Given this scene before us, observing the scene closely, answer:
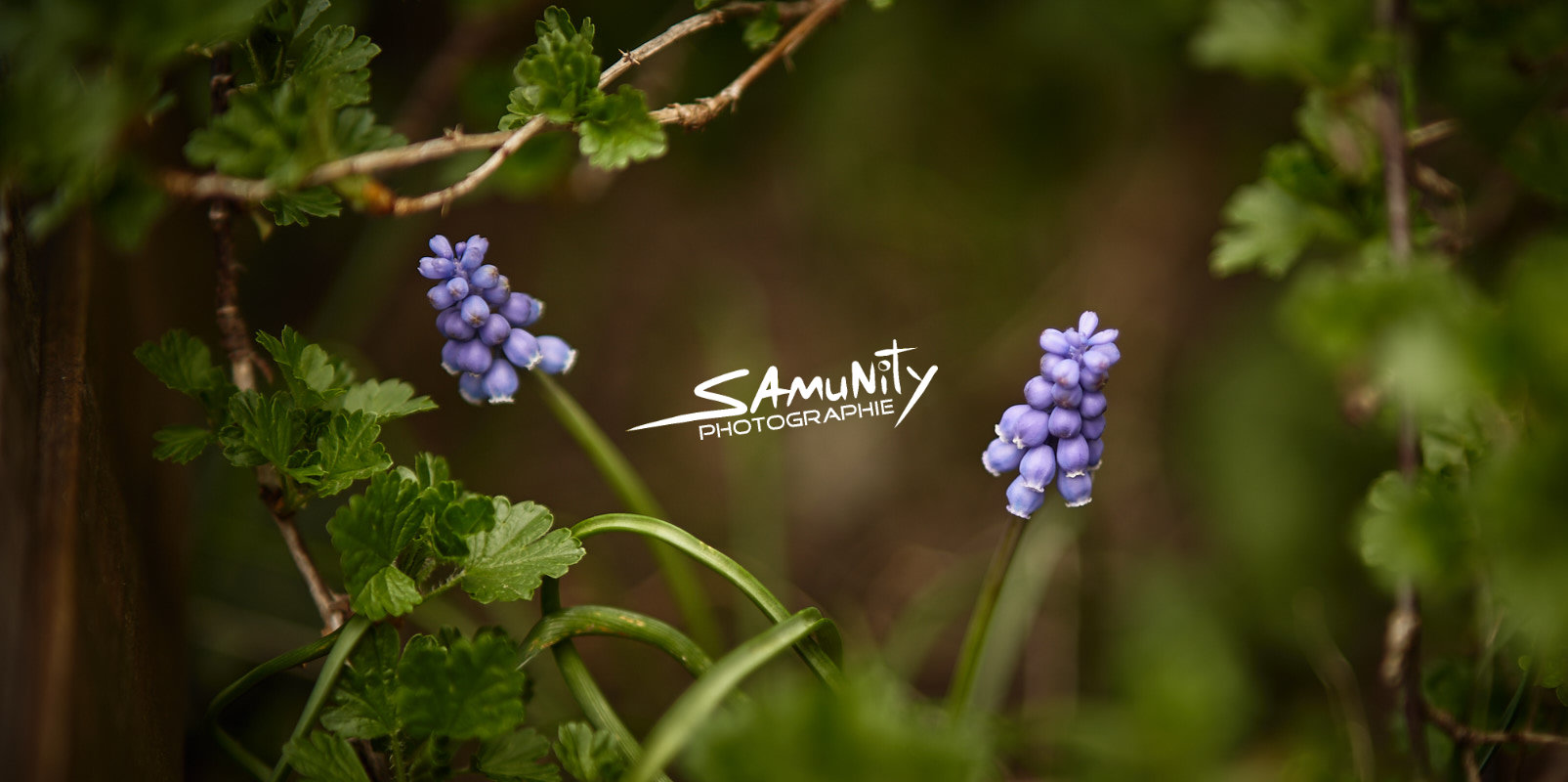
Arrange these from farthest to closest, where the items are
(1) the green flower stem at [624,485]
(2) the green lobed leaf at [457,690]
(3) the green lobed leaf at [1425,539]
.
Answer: (1) the green flower stem at [624,485]
(2) the green lobed leaf at [457,690]
(3) the green lobed leaf at [1425,539]

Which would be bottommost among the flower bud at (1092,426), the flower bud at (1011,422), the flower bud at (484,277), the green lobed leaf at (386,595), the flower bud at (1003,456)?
the green lobed leaf at (386,595)

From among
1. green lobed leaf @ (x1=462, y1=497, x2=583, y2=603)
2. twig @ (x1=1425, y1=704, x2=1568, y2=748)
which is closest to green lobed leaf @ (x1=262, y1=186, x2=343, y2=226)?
green lobed leaf @ (x1=462, y1=497, x2=583, y2=603)

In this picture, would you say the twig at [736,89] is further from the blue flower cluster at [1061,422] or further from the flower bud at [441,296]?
the blue flower cluster at [1061,422]

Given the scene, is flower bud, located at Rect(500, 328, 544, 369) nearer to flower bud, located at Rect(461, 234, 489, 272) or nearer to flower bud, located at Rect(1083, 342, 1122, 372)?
flower bud, located at Rect(461, 234, 489, 272)

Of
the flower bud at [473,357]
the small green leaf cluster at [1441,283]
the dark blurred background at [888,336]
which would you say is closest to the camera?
the small green leaf cluster at [1441,283]

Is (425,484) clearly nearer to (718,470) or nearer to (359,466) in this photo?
→ (359,466)

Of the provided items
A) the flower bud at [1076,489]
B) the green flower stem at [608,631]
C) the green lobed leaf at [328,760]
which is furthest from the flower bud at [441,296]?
the flower bud at [1076,489]
